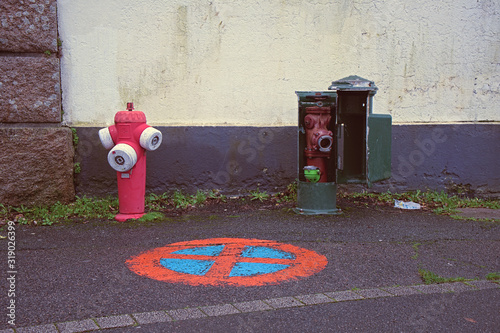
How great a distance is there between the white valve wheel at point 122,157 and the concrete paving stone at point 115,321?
2.41 metres

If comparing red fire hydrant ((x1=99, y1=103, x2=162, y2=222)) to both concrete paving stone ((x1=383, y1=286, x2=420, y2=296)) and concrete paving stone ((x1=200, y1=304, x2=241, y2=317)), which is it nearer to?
concrete paving stone ((x1=200, y1=304, x2=241, y2=317))

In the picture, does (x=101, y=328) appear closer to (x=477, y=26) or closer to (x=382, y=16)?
(x=382, y=16)

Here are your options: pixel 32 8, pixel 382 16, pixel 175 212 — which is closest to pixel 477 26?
pixel 382 16

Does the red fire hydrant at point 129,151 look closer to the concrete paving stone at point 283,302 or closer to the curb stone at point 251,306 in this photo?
the curb stone at point 251,306

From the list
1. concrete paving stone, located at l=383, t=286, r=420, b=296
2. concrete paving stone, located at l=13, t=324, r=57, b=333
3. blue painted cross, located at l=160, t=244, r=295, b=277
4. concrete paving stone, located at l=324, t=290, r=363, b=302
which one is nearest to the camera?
concrete paving stone, located at l=13, t=324, r=57, b=333

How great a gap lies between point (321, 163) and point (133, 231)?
2.18 m

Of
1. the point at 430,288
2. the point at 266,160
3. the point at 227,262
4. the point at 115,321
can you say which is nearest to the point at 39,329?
the point at 115,321

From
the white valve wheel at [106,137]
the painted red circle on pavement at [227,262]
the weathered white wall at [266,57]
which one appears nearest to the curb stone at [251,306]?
→ the painted red circle on pavement at [227,262]

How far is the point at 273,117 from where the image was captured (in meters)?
6.29

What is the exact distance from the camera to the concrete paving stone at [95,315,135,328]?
8.62 feet

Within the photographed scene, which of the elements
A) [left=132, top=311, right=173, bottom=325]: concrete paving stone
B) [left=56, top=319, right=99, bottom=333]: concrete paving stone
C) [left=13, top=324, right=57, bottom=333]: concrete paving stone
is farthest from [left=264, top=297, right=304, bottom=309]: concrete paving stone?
[left=13, top=324, right=57, bottom=333]: concrete paving stone

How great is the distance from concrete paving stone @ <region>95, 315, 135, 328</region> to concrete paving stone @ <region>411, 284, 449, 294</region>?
6.22 feet

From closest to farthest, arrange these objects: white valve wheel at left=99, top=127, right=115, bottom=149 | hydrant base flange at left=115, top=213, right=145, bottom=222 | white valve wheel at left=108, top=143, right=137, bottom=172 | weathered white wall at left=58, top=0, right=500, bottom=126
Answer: white valve wheel at left=108, top=143, right=137, bottom=172 < white valve wheel at left=99, top=127, right=115, bottom=149 < hydrant base flange at left=115, top=213, right=145, bottom=222 < weathered white wall at left=58, top=0, right=500, bottom=126

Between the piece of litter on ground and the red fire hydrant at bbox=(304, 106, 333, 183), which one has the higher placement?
the red fire hydrant at bbox=(304, 106, 333, 183)
